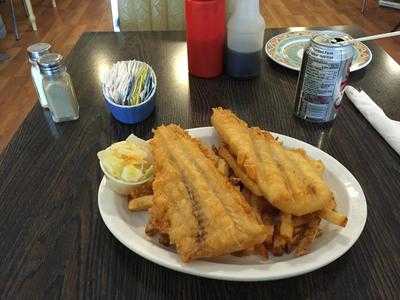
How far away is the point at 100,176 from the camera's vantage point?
711 mm

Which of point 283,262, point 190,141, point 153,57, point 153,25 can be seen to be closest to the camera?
point 283,262

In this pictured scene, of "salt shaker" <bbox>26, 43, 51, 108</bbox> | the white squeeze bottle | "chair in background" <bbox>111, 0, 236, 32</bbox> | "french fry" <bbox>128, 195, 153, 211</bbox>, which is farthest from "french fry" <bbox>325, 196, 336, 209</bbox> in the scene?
"chair in background" <bbox>111, 0, 236, 32</bbox>

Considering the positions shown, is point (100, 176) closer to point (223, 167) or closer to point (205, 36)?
point (223, 167)

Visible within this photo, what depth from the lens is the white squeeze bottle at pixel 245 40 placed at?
35.8 inches

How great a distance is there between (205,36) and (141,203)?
51 cm

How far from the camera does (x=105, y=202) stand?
23.7 inches

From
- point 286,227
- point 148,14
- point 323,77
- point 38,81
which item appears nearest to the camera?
point 286,227

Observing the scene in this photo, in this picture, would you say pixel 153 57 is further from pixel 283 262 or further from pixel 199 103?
pixel 283 262

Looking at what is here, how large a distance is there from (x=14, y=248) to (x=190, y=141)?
331 mm

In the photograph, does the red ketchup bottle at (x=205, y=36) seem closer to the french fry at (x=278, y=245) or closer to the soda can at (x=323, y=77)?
the soda can at (x=323, y=77)

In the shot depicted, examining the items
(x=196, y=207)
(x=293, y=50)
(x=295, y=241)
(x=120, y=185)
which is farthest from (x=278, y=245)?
(x=293, y=50)

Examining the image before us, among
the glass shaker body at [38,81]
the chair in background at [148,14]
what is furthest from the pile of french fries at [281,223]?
the chair in background at [148,14]

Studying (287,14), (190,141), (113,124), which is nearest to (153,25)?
(113,124)

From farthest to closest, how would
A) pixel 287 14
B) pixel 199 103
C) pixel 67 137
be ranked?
pixel 287 14, pixel 199 103, pixel 67 137
